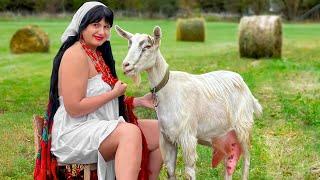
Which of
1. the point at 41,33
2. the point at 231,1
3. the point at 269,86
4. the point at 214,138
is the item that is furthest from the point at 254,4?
the point at 214,138

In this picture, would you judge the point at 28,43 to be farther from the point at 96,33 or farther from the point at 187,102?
the point at 187,102

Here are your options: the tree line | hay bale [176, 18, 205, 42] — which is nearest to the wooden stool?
hay bale [176, 18, 205, 42]

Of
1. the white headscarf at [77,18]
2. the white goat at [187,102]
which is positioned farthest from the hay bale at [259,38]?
the white headscarf at [77,18]

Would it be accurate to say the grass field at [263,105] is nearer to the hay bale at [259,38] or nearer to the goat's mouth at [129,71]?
the hay bale at [259,38]

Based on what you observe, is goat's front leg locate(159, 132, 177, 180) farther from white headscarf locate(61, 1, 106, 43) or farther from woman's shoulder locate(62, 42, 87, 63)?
white headscarf locate(61, 1, 106, 43)

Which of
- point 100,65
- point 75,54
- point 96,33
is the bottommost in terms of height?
point 100,65

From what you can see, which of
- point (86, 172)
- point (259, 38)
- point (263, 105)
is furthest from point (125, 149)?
point (259, 38)

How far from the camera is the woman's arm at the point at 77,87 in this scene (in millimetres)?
4676

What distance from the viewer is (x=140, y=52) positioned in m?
4.62

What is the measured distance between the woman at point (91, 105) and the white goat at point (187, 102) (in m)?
0.20

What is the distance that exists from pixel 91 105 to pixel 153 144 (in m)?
0.73

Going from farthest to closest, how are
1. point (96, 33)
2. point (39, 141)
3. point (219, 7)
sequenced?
point (219, 7)
point (39, 141)
point (96, 33)

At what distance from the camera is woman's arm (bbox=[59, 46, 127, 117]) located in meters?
4.68

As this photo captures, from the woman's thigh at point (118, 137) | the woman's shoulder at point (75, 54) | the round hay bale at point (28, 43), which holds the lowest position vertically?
the round hay bale at point (28, 43)
